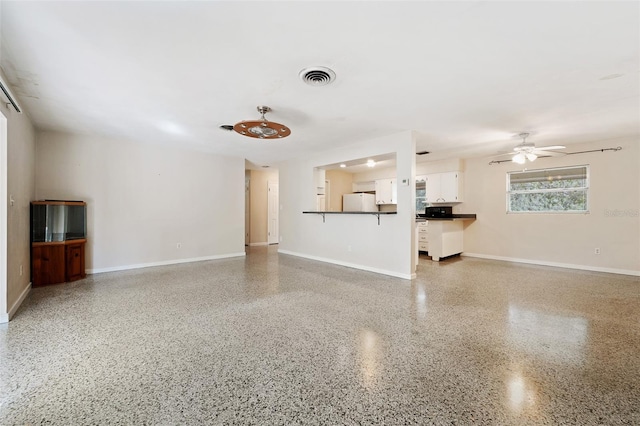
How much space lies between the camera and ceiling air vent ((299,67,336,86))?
2451 mm

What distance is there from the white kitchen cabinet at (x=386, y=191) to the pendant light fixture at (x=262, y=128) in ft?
15.8

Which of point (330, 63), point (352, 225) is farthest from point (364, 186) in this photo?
point (330, 63)

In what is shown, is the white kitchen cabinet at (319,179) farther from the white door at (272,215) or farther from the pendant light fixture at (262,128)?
the white door at (272,215)

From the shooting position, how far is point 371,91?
2.91 metres

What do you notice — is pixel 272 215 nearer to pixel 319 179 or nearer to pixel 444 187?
pixel 319 179

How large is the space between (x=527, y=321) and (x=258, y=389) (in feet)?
8.53

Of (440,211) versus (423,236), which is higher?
(440,211)

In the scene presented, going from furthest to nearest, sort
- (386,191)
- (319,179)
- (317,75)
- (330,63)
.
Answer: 1. (386,191)
2. (319,179)
3. (317,75)
4. (330,63)

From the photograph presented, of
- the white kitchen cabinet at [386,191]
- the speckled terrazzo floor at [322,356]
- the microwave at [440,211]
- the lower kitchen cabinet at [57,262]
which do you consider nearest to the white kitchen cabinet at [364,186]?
the white kitchen cabinet at [386,191]

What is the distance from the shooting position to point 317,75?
2527 millimetres

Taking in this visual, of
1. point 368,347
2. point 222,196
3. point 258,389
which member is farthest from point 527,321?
point 222,196

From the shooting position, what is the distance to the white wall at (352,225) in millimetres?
4383

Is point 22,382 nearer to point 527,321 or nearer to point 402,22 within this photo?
point 402,22

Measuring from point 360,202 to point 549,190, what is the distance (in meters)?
Result: 4.03
